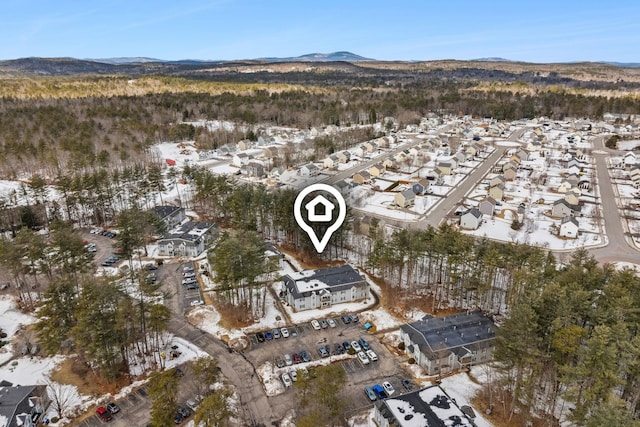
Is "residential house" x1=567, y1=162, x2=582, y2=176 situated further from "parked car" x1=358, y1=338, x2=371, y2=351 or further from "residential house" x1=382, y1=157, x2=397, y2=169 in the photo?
"parked car" x1=358, y1=338, x2=371, y2=351

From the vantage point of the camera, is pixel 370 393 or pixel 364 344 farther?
pixel 364 344

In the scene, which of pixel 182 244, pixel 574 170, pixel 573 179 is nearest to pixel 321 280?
pixel 182 244

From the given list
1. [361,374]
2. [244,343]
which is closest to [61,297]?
[244,343]

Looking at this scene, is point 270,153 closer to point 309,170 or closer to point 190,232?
point 309,170

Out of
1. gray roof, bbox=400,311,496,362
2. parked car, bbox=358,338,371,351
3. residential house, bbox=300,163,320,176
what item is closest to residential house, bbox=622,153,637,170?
residential house, bbox=300,163,320,176

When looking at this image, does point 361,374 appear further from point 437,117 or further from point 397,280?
point 437,117
